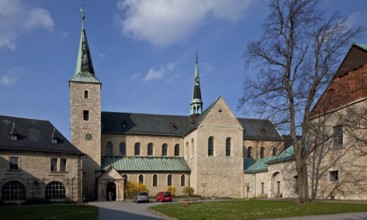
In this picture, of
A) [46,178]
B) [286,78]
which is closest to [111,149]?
[46,178]

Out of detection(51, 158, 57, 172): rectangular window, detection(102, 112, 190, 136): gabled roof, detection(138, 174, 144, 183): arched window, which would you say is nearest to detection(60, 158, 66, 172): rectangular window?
detection(51, 158, 57, 172): rectangular window

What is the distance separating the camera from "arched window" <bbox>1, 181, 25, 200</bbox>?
39281 mm

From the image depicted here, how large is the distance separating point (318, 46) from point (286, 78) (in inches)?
123

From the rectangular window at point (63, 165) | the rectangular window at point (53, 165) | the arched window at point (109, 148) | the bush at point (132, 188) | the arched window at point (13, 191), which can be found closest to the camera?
the arched window at point (13, 191)

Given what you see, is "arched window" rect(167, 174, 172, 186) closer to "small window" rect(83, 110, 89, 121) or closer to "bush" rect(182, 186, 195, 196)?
"bush" rect(182, 186, 195, 196)

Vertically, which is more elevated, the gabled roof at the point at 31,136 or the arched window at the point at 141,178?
the gabled roof at the point at 31,136

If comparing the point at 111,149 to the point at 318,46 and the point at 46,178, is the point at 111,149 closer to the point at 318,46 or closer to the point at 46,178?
the point at 46,178

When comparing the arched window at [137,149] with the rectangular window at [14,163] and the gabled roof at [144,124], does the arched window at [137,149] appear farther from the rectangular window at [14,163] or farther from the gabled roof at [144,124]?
the rectangular window at [14,163]

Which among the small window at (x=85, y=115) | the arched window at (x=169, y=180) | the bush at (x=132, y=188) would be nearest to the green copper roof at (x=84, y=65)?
the small window at (x=85, y=115)

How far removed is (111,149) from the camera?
53688 mm

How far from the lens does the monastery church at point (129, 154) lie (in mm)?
40906

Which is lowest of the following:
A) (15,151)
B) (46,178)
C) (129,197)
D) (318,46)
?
(129,197)

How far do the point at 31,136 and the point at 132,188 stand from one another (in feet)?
45.0

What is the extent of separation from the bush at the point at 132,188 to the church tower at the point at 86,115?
4.19 metres
